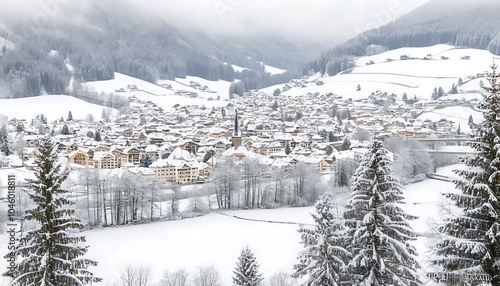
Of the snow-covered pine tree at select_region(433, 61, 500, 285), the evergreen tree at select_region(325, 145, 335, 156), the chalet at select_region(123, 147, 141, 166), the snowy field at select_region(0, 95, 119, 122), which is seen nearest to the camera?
the snow-covered pine tree at select_region(433, 61, 500, 285)

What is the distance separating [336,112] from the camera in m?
54.4

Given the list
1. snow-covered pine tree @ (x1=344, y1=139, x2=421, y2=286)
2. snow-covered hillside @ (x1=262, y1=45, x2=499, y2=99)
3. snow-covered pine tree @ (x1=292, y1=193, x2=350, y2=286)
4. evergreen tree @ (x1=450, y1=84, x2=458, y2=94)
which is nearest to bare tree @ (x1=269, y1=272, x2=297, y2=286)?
snow-covered pine tree @ (x1=292, y1=193, x2=350, y2=286)

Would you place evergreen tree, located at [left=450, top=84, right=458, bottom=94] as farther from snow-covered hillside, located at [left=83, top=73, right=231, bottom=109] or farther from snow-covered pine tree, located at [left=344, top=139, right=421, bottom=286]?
snow-covered pine tree, located at [left=344, top=139, right=421, bottom=286]

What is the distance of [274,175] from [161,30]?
124 meters

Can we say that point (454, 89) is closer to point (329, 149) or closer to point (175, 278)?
point (329, 149)

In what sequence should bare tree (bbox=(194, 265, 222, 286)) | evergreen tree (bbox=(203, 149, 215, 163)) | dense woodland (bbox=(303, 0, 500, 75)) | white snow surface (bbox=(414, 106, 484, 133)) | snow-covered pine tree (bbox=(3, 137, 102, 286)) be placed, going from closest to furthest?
snow-covered pine tree (bbox=(3, 137, 102, 286))
bare tree (bbox=(194, 265, 222, 286))
evergreen tree (bbox=(203, 149, 215, 163))
white snow surface (bbox=(414, 106, 484, 133))
dense woodland (bbox=(303, 0, 500, 75))

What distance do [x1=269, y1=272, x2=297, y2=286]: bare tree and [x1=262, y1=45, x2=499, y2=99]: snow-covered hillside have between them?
62.6 m

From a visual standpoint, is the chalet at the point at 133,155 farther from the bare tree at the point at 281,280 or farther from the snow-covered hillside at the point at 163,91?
the snow-covered hillside at the point at 163,91

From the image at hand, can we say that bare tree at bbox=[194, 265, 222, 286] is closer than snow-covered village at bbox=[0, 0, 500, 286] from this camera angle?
No

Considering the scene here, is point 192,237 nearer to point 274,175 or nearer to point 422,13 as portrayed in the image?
point 274,175

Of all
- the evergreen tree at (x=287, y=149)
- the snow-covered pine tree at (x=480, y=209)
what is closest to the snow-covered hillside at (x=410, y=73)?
the evergreen tree at (x=287, y=149)

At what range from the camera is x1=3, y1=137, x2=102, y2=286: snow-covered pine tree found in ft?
14.0

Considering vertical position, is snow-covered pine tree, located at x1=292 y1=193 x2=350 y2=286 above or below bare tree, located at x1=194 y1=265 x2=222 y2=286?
above

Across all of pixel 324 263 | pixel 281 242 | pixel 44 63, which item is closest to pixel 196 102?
pixel 44 63
